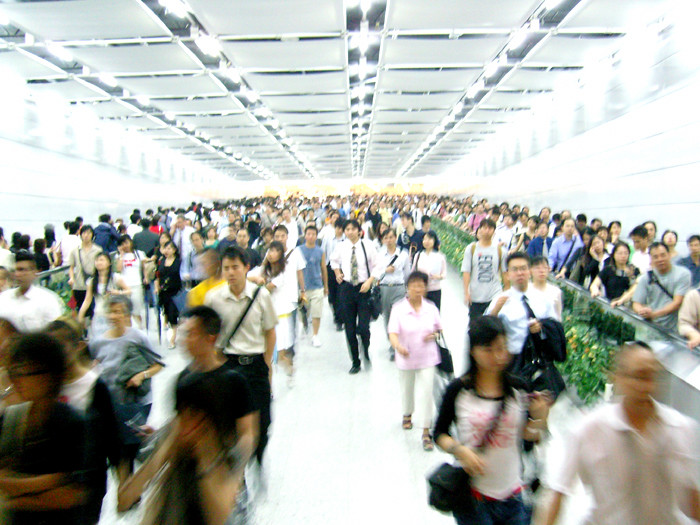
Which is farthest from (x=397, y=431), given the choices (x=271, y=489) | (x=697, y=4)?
(x=697, y=4)

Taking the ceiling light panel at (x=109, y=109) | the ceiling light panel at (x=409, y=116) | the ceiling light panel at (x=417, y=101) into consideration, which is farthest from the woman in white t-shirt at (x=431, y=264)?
the ceiling light panel at (x=109, y=109)

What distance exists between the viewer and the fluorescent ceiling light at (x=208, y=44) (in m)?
9.88

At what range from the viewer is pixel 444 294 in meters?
11.5

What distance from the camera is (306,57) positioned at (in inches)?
430

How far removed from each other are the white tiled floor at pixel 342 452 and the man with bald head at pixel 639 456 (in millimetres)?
1657

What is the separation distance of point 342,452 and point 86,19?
787 cm

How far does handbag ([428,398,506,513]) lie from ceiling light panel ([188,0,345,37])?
7.41 meters

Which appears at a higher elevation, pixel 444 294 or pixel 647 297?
pixel 647 297

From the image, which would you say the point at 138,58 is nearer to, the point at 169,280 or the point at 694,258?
the point at 169,280

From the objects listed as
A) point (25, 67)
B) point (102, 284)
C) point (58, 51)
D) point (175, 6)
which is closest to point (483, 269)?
point (102, 284)

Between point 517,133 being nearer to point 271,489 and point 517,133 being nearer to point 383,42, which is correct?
point 383,42

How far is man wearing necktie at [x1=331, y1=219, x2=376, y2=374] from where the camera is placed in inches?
262

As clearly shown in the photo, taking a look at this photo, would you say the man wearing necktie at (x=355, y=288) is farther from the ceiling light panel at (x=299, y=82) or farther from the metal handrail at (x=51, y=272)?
the ceiling light panel at (x=299, y=82)

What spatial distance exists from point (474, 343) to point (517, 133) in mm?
20890
